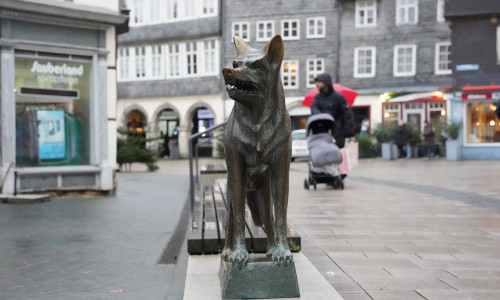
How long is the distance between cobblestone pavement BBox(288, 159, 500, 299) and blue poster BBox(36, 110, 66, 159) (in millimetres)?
5061

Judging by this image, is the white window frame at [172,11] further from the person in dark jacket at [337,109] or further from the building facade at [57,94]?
the person in dark jacket at [337,109]

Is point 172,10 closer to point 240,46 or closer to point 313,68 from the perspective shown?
point 313,68

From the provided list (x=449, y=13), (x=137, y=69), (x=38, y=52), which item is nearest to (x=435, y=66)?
(x=449, y=13)

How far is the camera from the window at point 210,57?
131 ft

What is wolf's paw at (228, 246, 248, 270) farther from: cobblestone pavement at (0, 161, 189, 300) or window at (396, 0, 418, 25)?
window at (396, 0, 418, 25)

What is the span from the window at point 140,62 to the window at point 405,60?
16.8m

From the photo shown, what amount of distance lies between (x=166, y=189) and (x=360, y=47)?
82.4 ft

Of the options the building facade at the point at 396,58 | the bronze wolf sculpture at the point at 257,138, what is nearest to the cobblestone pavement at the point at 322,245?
the bronze wolf sculpture at the point at 257,138

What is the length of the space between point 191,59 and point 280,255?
38.2m

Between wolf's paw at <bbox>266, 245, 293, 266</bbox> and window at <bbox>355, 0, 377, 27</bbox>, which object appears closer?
wolf's paw at <bbox>266, 245, 293, 266</bbox>

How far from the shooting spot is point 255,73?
10.4ft

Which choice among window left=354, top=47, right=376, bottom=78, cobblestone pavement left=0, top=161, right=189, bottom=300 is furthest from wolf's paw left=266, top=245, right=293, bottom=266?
window left=354, top=47, right=376, bottom=78

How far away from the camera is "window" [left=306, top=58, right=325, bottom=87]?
38.3 metres

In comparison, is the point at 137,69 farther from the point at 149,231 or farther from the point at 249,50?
the point at 249,50
